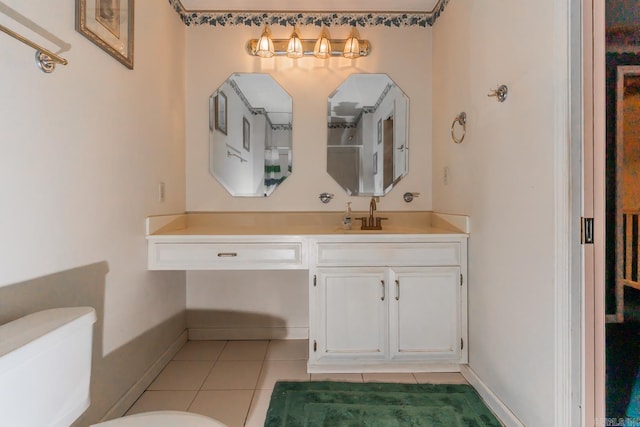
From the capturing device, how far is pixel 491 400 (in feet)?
5.32

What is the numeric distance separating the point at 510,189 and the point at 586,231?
0.38 meters

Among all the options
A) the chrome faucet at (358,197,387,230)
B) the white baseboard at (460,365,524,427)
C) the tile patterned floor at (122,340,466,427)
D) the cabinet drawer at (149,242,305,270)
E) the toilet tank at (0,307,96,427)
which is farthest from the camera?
the chrome faucet at (358,197,387,230)

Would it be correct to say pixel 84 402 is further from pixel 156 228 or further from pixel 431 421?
pixel 431 421

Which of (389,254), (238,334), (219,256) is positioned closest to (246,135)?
(219,256)

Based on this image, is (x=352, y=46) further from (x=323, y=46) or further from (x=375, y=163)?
(x=375, y=163)

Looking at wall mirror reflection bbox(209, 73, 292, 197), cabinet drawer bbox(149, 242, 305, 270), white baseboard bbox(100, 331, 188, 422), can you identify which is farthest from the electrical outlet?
white baseboard bbox(100, 331, 188, 422)

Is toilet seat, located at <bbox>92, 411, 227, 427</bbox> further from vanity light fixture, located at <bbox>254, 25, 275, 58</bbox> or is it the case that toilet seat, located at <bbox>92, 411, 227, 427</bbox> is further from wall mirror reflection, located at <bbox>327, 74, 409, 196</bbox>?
vanity light fixture, located at <bbox>254, 25, 275, 58</bbox>

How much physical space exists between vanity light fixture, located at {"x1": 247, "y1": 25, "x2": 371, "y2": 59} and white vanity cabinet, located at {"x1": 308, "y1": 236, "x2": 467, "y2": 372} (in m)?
1.36

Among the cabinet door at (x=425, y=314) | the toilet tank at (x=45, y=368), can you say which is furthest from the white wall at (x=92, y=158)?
the cabinet door at (x=425, y=314)

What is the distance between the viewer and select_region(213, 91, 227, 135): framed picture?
96.0 inches

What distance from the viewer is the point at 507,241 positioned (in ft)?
4.90

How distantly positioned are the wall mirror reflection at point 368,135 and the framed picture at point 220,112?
2.50ft

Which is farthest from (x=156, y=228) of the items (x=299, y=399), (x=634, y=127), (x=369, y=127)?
(x=634, y=127)

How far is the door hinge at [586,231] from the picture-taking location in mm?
1115
